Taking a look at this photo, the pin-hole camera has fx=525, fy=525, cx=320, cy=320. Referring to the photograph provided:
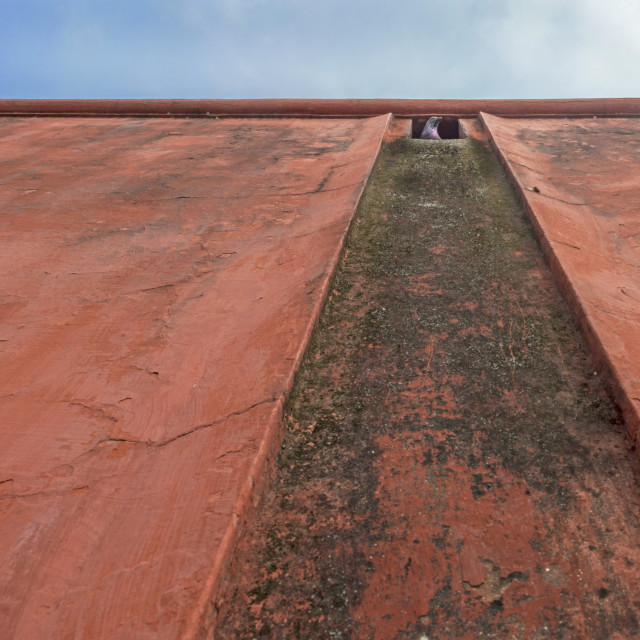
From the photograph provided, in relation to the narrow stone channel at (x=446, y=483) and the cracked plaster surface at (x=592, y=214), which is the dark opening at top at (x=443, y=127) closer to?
the cracked plaster surface at (x=592, y=214)

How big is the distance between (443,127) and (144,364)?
381 cm

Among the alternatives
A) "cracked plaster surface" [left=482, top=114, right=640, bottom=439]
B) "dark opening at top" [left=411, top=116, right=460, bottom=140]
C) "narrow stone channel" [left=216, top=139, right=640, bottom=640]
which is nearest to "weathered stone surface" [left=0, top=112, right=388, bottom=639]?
"narrow stone channel" [left=216, top=139, right=640, bottom=640]

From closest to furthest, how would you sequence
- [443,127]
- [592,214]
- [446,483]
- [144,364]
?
1. [446,483]
2. [144,364]
3. [592,214]
4. [443,127]

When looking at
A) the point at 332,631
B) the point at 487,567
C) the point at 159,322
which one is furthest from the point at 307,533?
the point at 159,322

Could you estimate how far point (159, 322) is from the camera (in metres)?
1.86

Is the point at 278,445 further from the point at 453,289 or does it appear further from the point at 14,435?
the point at 453,289

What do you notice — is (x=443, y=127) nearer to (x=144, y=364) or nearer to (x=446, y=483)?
(x=144, y=364)

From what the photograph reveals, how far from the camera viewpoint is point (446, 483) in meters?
1.24

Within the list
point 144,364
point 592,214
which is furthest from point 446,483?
point 592,214

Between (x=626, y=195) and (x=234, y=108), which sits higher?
(x=234, y=108)

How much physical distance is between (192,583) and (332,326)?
1.03 metres

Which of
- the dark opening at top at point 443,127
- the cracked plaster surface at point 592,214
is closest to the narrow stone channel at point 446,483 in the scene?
→ the cracked plaster surface at point 592,214

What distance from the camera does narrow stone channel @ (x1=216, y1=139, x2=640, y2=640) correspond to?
3.25 ft

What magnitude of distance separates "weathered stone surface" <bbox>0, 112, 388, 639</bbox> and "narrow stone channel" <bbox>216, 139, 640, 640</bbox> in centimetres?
12
